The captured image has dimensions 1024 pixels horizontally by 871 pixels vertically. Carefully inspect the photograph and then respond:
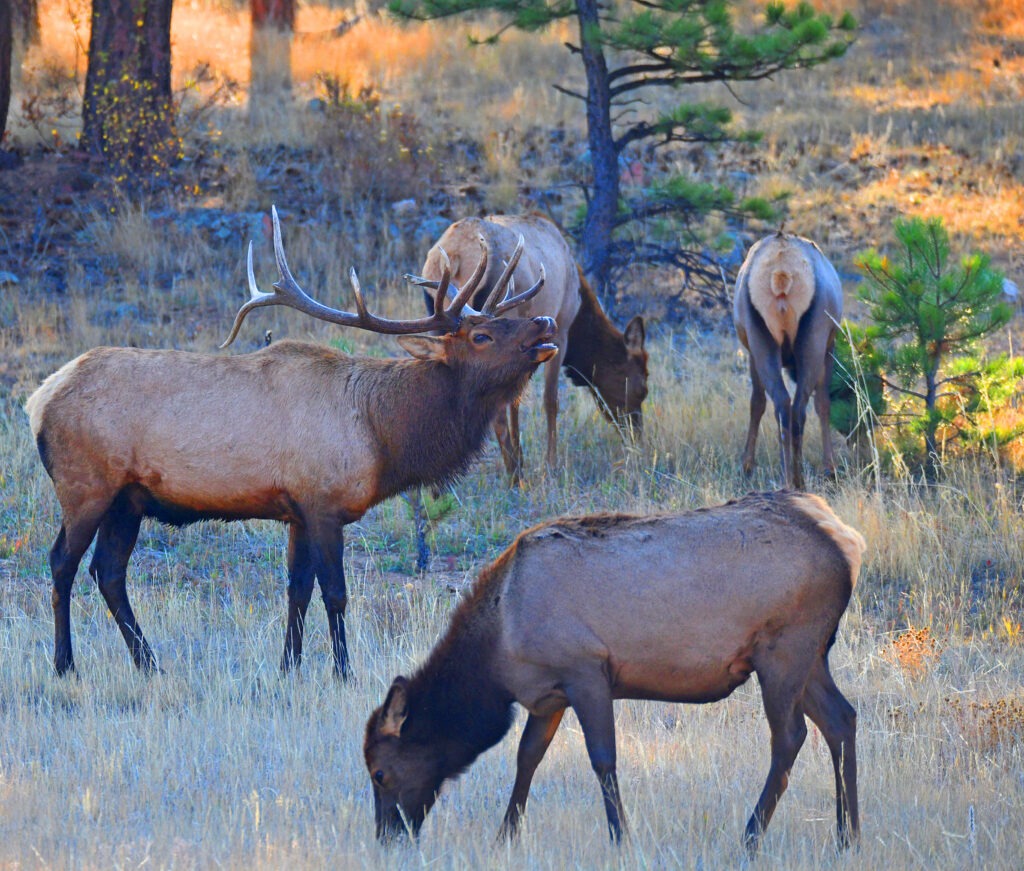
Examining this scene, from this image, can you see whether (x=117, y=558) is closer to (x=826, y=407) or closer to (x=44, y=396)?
(x=44, y=396)

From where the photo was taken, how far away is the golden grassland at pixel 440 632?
5.04 m

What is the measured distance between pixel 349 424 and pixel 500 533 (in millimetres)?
2803

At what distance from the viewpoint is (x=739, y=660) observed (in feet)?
16.2

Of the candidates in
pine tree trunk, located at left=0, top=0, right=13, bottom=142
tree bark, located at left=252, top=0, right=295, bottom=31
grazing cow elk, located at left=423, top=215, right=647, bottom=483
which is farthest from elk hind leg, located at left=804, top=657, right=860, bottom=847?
tree bark, located at left=252, top=0, right=295, bottom=31

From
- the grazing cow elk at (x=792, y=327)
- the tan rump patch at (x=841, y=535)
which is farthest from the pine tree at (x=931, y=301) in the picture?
the tan rump patch at (x=841, y=535)

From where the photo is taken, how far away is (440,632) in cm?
761

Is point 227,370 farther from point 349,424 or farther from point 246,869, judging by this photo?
point 246,869

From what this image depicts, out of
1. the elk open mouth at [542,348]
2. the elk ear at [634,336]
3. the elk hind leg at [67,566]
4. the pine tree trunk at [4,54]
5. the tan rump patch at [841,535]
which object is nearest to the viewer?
the tan rump patch at [841,535]

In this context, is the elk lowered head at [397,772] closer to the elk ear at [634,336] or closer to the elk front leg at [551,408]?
the elk front leg at [551,408]

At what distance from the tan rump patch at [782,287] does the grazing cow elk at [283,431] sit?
3.71 meters

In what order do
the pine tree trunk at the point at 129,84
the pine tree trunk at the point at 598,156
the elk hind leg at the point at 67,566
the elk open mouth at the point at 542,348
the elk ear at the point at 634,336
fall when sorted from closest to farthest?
the elk open mouth at the point at 542,348
the elk hind leg at the point at 67,566
the elk ear at the point at 634,336
the pine tree trunk at the point at 598,156
the pine tree trunk at the point at 129,84

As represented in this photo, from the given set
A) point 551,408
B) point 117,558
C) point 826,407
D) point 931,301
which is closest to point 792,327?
point 826,407

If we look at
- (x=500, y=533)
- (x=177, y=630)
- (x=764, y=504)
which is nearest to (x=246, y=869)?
(x=764, y=504)

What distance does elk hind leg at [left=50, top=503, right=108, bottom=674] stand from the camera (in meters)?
7.18
